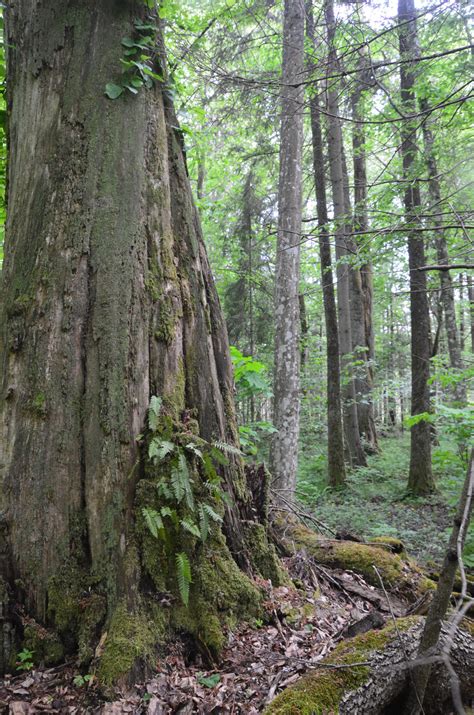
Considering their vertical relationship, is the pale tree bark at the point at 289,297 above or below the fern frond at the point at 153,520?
above

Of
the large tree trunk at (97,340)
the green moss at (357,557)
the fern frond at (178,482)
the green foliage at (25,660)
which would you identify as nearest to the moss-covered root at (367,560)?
the green moss at (357,557)

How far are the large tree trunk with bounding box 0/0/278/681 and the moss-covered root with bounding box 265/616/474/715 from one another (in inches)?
28.9

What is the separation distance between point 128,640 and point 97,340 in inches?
70.0

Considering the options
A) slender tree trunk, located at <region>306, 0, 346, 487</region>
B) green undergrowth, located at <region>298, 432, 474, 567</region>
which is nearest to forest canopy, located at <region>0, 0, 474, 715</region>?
green undergrowth, located at <region>298, 432, 474, 567</region>

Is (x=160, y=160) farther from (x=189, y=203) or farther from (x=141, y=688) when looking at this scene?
(x=141, y=688)

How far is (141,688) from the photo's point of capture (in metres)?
2.27

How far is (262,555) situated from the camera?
3.30 metres

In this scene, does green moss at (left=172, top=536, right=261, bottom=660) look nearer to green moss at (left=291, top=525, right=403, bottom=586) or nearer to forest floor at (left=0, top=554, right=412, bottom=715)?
forest floor at (left=0, top=554, right=412, bottom=715)

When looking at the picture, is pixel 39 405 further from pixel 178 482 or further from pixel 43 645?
pixel 43 645

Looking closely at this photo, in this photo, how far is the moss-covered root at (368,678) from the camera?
2.04 metres

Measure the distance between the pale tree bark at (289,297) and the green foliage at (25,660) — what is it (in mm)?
4455

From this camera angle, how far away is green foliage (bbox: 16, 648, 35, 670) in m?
2.40

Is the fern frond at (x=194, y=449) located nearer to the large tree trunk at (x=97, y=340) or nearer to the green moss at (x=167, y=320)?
the large tree trunk at (x=97, y=340)

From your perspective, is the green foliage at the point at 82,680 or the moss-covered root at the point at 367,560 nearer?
the green foliage at the point at 82,680
